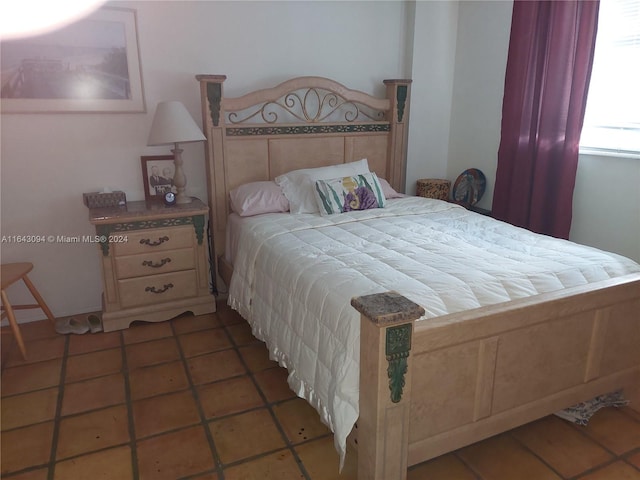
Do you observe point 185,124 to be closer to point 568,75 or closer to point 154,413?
point 154,413

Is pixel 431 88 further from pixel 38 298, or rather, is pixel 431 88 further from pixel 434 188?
pixel 38 298

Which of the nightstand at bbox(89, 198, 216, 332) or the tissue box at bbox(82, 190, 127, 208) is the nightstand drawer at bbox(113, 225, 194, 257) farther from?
the tissue box at bbox(82, 190, 127, 208)

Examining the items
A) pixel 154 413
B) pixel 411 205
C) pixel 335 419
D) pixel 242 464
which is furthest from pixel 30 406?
pixel 411 205

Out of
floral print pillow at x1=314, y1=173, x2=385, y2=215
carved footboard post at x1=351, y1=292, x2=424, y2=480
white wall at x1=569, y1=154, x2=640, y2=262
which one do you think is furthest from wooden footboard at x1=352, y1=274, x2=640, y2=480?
floral print pillow at x1=314, y1=173, x2=385, y2=215

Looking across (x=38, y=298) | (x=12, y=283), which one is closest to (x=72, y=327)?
(x=38, y=298)

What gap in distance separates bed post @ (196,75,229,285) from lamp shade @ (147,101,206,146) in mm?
221

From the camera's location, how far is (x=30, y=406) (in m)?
2.15

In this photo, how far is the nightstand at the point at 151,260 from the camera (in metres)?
2.77

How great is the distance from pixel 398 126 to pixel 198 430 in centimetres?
258

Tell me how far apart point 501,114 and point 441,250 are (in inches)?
67.4

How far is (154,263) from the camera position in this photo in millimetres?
2893

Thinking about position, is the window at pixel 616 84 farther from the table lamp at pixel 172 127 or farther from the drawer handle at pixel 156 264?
the drawer handle at pixel 156 264

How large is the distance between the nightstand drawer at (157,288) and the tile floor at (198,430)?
14.3 inches

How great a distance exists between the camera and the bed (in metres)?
1.50
